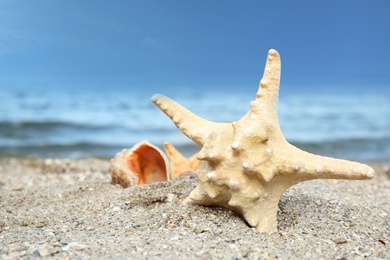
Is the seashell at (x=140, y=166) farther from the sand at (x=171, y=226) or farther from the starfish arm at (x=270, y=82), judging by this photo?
the starfish arm at (x=270, y=82)

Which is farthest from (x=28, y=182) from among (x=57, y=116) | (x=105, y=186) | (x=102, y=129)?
(x=57, y=116)

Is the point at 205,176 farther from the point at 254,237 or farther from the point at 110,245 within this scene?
the point at 110,245

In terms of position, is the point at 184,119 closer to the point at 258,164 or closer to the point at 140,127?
the point at 258,164

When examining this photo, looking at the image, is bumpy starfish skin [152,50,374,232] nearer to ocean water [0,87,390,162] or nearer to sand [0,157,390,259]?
sand [0,157,390,259]

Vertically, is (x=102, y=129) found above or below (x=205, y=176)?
above

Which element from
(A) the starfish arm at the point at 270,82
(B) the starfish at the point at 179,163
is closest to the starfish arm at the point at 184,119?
(A) the starfish arm at the point at 270,82

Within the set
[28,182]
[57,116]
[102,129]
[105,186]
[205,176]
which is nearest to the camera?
[205,176]

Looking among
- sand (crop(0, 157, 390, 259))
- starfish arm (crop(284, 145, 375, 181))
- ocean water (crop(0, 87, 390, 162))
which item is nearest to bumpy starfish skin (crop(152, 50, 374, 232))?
starfish arm (crop(284, 145, 375, 181))
